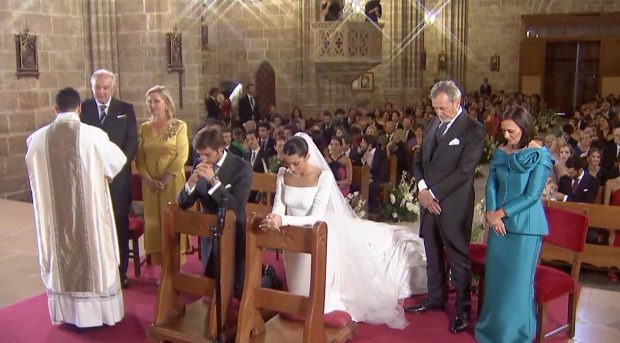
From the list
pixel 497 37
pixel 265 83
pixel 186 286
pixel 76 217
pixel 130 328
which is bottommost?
pixel 130 328

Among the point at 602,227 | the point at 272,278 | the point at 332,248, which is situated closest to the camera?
the point at 332,248

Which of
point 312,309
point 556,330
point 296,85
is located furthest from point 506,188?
point 296,85

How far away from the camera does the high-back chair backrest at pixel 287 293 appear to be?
13.4ft

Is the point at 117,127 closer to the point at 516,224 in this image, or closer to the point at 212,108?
the point at 516,224

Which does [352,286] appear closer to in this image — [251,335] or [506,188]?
[251,335]

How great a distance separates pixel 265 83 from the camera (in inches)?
695

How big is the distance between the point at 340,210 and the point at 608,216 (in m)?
2.33

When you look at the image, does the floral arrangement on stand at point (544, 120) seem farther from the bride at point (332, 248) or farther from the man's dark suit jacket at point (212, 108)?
the bride at point (332, 248)

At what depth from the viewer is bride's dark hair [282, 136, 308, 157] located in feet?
15.2

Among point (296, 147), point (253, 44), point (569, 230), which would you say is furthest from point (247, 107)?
point (569, 230)

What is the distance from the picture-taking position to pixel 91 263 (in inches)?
187

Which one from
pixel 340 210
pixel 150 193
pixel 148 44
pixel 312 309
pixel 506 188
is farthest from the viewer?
pixel 148 44

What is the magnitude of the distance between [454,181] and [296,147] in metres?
1.13

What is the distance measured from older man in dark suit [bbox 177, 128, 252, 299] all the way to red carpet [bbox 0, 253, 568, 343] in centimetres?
75
